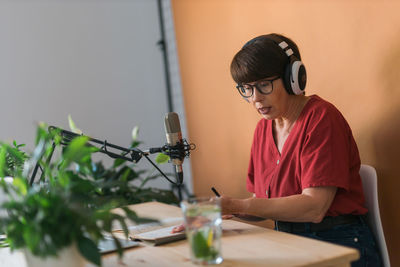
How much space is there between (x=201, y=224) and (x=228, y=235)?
1.21ft

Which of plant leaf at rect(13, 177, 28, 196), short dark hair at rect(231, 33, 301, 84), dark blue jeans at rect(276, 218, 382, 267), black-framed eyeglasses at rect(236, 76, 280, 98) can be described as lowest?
dark blue jeans at rect(276, 218, 382, 267)

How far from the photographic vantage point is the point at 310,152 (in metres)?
1.79

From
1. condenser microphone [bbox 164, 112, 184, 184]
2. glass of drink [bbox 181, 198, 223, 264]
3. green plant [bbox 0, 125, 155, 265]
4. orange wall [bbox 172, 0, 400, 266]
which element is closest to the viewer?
green plant [bbox 0, 125, 155, 265]

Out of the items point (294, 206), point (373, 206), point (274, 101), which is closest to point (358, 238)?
point (373, 206)

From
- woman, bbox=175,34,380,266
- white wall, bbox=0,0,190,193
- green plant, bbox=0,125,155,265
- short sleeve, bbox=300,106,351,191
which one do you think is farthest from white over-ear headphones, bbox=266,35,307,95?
white wall, bbox=0,0,190,193

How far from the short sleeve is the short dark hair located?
0.22 metres

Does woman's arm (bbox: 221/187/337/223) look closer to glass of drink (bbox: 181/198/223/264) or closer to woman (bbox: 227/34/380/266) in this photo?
woman (bbox: 227/34/380/266)

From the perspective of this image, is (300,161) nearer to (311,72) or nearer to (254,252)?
(254,252)

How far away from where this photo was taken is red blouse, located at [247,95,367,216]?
68.3 inches

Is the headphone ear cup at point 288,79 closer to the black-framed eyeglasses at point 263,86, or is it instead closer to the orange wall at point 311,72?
the black-framed eyeglasses at point 263,86

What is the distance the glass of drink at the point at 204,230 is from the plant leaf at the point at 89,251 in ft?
0.74

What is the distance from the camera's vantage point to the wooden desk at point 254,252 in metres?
1.19

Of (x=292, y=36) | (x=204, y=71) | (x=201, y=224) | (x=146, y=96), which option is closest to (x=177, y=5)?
(x=204, y=71)

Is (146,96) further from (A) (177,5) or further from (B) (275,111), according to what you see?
(B) (275,111)
